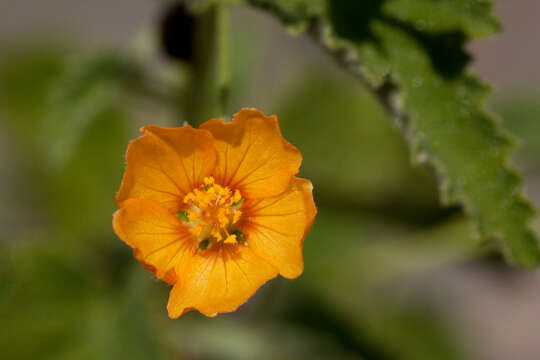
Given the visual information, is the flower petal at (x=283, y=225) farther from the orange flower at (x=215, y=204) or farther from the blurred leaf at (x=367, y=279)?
the blurred leaf at (x=367, y=279)

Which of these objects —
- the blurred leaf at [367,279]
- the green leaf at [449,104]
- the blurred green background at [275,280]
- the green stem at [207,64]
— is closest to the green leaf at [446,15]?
the green leaf at [449,104]

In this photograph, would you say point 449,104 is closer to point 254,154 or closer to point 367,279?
point 254,154

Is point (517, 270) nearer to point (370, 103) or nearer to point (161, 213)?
point (370, 103)

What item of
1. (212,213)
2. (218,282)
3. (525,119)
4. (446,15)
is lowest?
(218,282)

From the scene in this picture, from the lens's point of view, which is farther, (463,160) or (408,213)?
(408,213)

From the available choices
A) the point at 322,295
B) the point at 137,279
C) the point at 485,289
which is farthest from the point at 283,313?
the point at 485,289

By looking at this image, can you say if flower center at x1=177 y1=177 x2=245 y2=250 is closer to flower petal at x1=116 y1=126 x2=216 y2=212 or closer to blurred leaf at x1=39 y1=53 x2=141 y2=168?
flower petal at x1=116 y1=126 x2=216 y2=212

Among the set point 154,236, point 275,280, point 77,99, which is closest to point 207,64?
point 77,99
